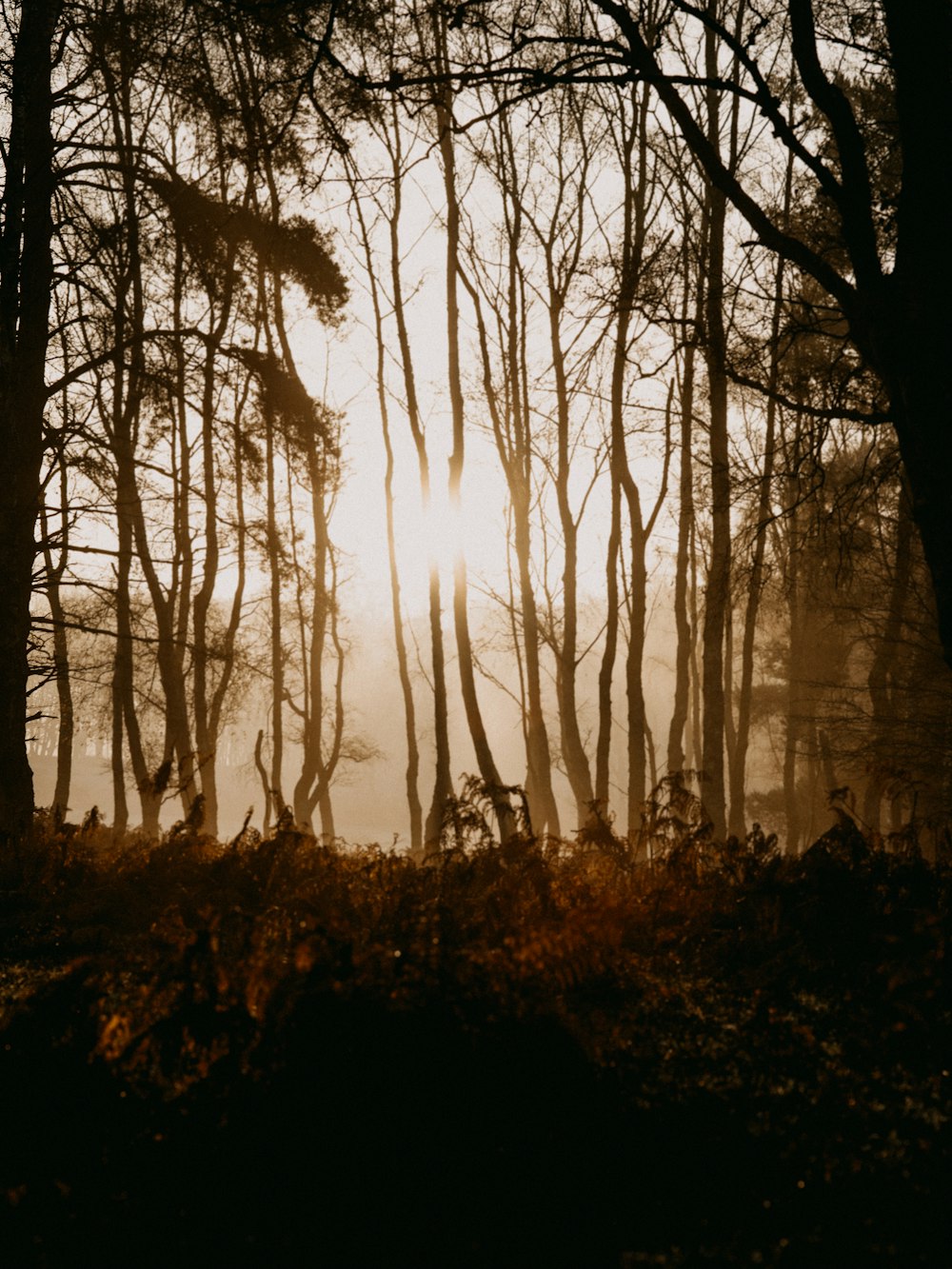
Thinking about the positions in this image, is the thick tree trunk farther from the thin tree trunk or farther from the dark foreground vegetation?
the thin tree trunk

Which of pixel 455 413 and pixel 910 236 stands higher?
pixel 455 413

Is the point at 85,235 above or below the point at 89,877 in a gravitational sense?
above

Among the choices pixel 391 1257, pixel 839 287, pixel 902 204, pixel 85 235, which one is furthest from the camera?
pixel 85 235

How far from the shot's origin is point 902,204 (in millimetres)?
4371

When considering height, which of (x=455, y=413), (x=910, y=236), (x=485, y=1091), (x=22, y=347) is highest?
(x=455, y=413)

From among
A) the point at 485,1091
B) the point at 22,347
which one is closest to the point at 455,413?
the point at 22,347

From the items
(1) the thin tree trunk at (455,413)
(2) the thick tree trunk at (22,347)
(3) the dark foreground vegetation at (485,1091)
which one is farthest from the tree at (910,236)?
(1) the thin tree trunk at (455,413)

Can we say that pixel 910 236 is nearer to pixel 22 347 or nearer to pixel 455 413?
pixel 22 347

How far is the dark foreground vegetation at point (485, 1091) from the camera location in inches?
88.6

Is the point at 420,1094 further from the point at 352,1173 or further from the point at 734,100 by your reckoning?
the point at 734,100

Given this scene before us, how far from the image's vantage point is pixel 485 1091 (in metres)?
2.71

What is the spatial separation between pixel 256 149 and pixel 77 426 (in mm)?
3957

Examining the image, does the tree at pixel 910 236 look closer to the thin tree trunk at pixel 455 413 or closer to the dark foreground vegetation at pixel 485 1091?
the dark foreground vegetation at pixel 485 1091

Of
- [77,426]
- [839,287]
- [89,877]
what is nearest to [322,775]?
[77,426]
